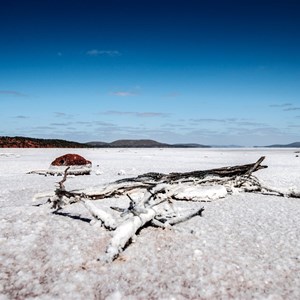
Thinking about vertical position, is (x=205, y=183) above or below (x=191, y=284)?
above

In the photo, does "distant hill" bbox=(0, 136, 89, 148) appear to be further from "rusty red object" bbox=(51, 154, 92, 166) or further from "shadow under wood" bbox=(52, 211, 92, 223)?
"shadow under wood" bbox=(52, 211, 92, 223)

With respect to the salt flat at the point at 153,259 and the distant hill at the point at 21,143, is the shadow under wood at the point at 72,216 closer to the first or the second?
the salt flat at the point at 153,259

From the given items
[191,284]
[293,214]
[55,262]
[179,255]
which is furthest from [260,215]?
[55,262]

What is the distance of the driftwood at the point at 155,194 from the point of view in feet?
15.2

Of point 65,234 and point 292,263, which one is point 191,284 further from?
point 65,234

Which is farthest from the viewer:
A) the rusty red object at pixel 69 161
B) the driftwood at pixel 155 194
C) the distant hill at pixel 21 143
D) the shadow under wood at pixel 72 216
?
the distant hill at pixel 21 143

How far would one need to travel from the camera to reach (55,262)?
3.89 meters

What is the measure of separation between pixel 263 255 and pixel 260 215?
2.19m

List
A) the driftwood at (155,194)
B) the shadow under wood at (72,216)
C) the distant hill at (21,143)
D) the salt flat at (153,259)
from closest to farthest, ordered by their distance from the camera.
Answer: the salt flat at (153,259) < the driftwood at (155,194) < the shadow under wood at (72,216) < the distant hill at (21,143)

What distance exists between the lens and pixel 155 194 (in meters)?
5.73

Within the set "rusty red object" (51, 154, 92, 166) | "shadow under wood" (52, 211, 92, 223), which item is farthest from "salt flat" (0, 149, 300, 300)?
"rusty red object" (51, 154, 92, 166)

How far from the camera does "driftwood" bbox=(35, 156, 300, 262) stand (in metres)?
4.62

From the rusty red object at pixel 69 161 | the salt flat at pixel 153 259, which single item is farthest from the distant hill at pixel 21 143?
the salt flat at pixel 153 259

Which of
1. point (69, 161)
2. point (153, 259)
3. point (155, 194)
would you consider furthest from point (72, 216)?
point (69, 161)
